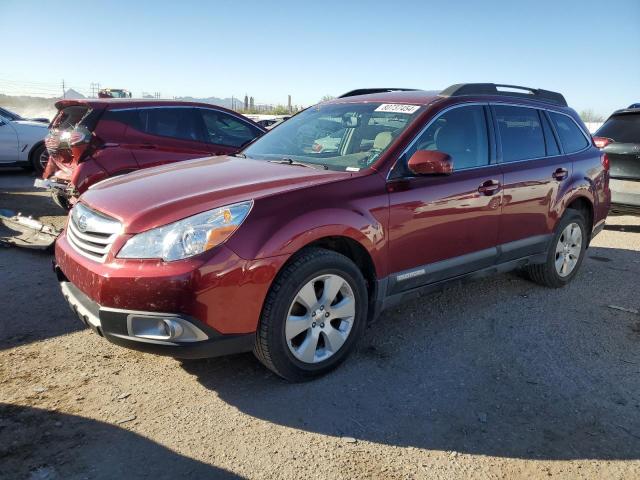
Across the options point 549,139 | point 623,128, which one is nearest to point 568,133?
point 549,139

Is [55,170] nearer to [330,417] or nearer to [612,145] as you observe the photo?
[330,417]

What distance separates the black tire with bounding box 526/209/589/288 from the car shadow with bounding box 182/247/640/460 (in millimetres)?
461

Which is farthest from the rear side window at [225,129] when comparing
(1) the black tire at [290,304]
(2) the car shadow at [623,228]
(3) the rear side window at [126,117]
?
(2) the car shadow at [623,228]

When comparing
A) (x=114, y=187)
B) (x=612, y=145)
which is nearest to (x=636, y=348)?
(x=114, y=187)

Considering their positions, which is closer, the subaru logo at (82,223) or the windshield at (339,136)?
the subaru logo at (82,223)

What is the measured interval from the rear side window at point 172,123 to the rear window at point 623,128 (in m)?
5.78

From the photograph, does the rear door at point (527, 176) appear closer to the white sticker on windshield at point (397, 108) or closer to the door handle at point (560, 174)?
the door handle at point (560, 174)

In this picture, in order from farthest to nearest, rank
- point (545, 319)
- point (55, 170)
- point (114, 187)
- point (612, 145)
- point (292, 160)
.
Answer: point (612, 145)
point (55, 170)
point (545, 319)
point (292, 160)
point (114, 187)

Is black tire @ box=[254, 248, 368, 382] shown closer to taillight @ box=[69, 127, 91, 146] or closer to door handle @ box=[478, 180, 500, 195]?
door handle @ box=[478, 180, 500, 195]

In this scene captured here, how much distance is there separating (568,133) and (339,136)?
100 inches

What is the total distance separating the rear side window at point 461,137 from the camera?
381cm

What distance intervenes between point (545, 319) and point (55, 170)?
603 cm

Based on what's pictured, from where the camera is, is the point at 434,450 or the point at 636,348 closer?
the point at 434,450

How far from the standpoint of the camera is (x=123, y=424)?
A: 2.75 metres
